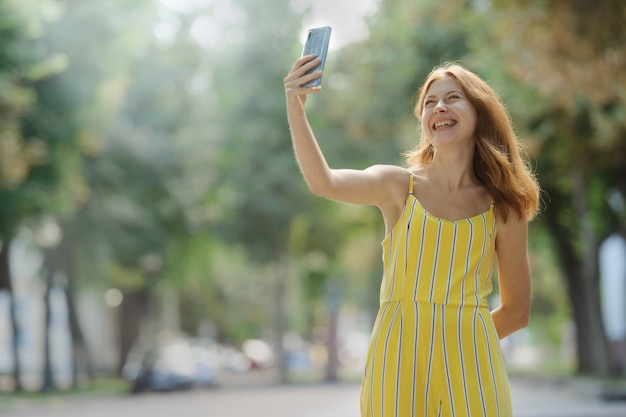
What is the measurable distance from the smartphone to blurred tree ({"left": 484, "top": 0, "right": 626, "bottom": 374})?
9.77 m

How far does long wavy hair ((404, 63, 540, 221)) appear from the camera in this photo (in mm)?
3283

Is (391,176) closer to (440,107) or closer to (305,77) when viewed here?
(440,107)

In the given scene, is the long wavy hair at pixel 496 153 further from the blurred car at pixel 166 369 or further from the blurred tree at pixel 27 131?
the blurred car at pixel 166 369

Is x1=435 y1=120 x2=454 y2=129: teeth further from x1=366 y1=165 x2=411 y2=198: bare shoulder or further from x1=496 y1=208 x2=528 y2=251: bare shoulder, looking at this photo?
x1=496 y1=208 x2=528 y2=251: bare shoulder

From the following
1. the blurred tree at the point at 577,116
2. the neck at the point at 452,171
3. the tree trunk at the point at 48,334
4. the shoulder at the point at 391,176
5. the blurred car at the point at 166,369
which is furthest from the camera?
the tree trunk at the point at 48,334

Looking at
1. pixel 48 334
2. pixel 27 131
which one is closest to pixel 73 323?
pixel 48 334

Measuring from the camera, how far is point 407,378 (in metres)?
3.07

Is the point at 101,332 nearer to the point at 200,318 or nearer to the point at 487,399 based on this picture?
the point at 200,318

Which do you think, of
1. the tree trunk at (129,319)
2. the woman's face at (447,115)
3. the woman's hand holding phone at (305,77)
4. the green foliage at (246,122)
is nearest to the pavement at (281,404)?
the green foliage at (246,122)

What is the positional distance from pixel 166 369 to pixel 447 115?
2962 centimetres

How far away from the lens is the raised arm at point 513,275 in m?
3.29

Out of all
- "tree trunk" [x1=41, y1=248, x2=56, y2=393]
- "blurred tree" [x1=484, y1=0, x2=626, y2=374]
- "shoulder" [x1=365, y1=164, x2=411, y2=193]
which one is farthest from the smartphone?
"tree trunk" [x1=41, y1=248, x2=56, y2=393]

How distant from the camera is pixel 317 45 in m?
3.15

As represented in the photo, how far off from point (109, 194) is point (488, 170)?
27.9 m
